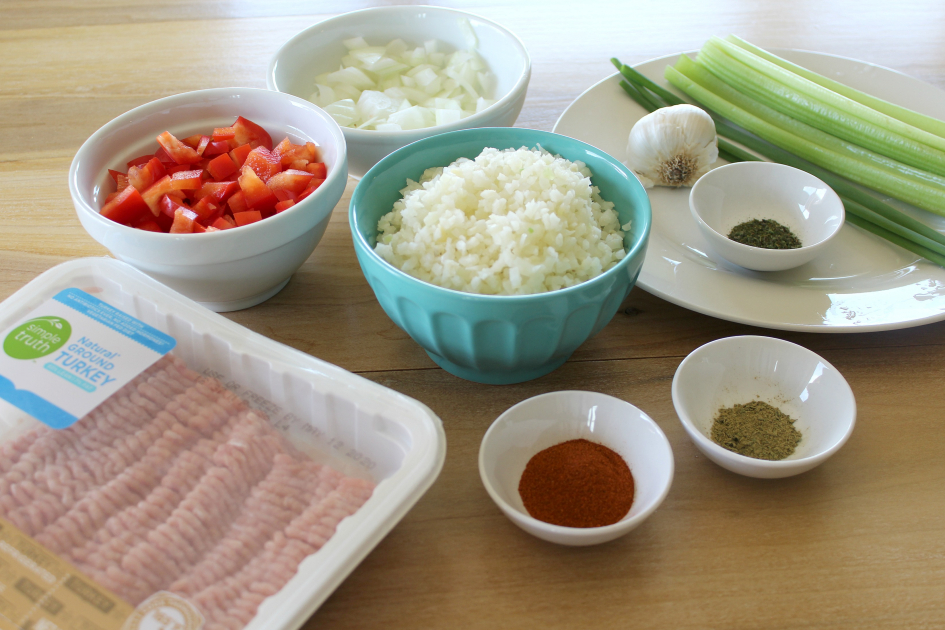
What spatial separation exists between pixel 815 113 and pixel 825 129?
4 cm

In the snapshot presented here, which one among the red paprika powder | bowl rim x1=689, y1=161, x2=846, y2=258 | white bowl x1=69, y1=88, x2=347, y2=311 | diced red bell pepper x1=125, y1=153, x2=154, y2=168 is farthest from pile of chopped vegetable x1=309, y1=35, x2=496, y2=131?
the red paprika powder

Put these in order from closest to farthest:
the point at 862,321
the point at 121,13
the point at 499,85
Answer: the point at 862,321 → the point at 499,85 → the point at 121,13

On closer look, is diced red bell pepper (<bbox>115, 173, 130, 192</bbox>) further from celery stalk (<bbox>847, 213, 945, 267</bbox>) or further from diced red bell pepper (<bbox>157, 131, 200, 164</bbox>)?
celery stalk (<bbox>847, 213, 945, 267</bbox>)

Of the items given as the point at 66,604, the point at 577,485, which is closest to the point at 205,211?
the point at 66,604

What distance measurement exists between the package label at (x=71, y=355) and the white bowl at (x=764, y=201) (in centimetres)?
95

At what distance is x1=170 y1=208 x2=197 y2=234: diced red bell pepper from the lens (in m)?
1.07

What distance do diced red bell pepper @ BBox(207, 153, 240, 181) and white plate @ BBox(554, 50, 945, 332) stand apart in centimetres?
71

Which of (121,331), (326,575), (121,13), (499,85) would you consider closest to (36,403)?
(121,331)

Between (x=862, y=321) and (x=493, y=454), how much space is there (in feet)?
2.17

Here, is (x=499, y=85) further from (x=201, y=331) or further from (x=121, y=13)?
(x=121, y=13)

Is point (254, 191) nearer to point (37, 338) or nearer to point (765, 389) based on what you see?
point (37, 338)

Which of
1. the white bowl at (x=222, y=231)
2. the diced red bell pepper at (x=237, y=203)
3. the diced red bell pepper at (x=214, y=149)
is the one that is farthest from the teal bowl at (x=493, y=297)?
the diced red bell pepper at (x=214, y=149)

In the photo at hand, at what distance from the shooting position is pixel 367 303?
49.4 inches

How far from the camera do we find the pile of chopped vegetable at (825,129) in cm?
133
